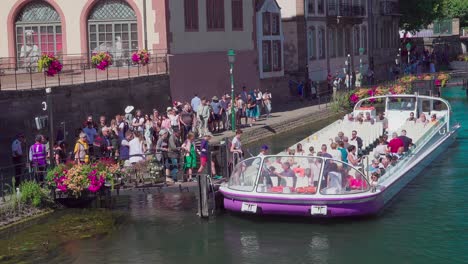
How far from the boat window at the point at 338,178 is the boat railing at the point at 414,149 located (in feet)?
6.40

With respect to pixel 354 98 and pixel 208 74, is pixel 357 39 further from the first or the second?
pixel 208 74

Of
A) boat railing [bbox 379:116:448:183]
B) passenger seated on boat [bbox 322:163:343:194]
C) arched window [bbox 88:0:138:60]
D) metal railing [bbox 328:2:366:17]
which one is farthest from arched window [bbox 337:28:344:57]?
passenger seated on boat [bbox 322:163:343:194]

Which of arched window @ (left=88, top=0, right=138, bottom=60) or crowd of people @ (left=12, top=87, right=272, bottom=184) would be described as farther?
arched window @ (left=88, top=0, right=138, bottom=60)

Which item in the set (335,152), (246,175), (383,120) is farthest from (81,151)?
(383,120)

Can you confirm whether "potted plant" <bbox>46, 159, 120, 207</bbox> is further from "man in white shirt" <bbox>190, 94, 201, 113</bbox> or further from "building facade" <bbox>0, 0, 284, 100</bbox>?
"building facade" <bbox>0, 0, 284, 100</bbox>

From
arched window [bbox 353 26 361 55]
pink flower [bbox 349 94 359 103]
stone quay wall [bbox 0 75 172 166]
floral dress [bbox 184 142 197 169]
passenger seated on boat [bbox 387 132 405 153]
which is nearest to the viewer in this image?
floral dress [bbox 184 142 197 169]

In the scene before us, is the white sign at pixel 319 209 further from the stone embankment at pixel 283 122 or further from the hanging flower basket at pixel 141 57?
the hanging flower basket at pixel 141 57

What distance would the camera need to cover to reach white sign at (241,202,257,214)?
2212 cm

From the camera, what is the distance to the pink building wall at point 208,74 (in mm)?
38500

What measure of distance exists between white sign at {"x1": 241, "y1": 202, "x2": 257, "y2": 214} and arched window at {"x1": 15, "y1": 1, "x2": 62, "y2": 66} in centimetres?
1888

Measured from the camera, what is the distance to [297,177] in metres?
22.1

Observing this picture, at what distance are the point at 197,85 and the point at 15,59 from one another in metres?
7.66

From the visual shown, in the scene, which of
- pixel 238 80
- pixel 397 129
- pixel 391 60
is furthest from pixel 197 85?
pixel 391 60

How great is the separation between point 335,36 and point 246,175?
41391mm
